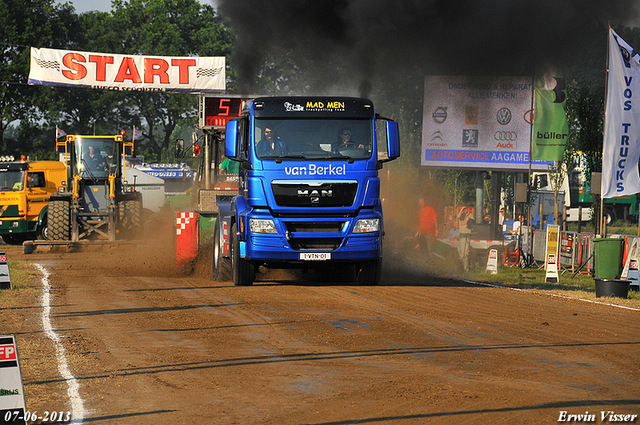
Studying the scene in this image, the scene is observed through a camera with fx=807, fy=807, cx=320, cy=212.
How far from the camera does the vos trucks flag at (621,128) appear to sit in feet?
56.8

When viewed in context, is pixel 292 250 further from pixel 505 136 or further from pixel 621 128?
pixel 505 136

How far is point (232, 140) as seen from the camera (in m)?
13.7

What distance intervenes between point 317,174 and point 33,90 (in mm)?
52233

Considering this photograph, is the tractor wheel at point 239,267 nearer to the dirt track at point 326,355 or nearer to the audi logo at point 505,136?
the dirt track at point 326,355

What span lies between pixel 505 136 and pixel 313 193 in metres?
17.9

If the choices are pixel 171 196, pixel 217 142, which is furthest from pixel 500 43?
pixel 171 196

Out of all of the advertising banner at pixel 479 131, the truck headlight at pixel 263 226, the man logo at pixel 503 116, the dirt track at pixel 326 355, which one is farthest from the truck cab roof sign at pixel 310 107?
the man logo at pixel 503 116

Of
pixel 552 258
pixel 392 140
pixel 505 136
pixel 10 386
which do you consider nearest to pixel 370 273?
pixel 392 140

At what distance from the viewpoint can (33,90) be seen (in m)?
60.2

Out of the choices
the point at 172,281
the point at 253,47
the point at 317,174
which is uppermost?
the point at 253,47

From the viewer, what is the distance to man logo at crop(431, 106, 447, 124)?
97.1 feet

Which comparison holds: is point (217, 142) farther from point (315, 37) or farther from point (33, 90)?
point (33, 90)

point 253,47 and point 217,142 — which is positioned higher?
point 253,47

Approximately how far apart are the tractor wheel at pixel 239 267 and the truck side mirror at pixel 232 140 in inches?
52.1
